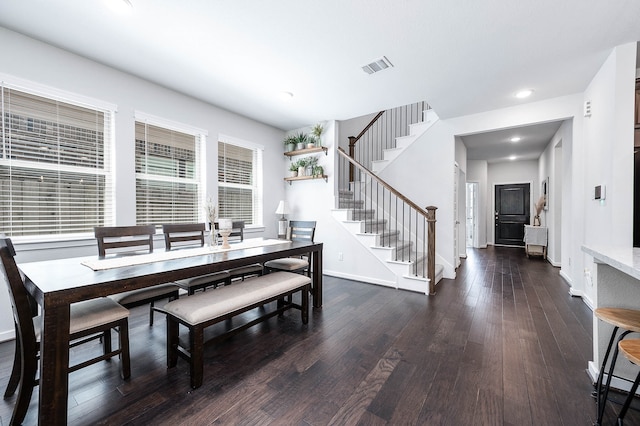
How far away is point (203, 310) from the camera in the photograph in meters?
1.76

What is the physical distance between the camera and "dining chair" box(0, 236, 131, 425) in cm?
132

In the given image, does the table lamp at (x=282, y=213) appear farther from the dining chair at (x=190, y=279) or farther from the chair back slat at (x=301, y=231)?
the dining chair at (x=190, y=279)

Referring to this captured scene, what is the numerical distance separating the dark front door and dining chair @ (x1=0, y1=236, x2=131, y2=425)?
Result: 9.61m

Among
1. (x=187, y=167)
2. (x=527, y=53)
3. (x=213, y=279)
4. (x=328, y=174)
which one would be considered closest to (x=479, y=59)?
(x=527, y=53)

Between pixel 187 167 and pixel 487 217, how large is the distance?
28.5 feet

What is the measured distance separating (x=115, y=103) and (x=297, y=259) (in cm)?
278

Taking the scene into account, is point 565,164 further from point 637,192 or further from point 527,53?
point 527,53

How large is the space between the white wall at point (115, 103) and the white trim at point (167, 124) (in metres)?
0.05

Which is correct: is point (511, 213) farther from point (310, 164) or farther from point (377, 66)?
point (377, 66)

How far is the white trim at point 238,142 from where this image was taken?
417 centimetres

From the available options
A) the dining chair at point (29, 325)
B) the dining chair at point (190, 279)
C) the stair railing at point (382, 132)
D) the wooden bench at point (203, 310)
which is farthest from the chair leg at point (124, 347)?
the stair railing at point (382, 132)

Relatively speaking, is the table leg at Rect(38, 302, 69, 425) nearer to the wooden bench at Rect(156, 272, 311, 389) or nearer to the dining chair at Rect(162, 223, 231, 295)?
the wooden bench at Rect(156, 272, 311, 389)

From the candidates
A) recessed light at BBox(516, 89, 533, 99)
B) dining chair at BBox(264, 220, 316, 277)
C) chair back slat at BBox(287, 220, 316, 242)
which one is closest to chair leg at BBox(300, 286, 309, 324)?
dining chair at BBox(264, 220, 316, 277)

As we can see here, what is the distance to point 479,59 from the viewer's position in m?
2.72
